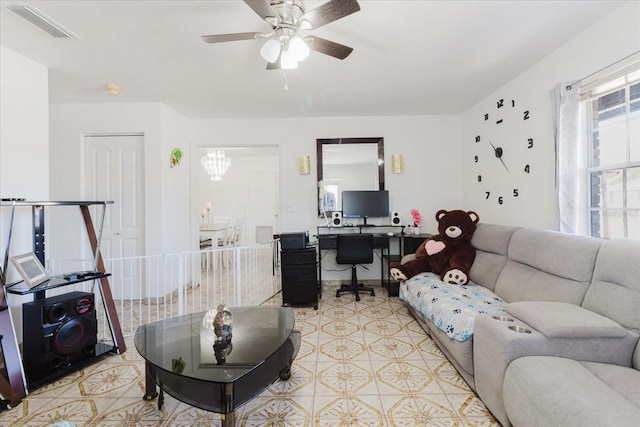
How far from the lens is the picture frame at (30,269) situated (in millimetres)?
1857

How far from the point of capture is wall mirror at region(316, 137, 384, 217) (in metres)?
4.11

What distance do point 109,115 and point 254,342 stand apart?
353 cm

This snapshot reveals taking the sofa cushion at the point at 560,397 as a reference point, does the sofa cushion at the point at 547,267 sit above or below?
above

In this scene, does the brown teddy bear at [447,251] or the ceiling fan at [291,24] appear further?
the brown teddy bear at [447,251]

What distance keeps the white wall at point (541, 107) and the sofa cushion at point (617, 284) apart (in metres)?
0.83

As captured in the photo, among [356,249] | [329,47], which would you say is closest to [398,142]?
[356,249]

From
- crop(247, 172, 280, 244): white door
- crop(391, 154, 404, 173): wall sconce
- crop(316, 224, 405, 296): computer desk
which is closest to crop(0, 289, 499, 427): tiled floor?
crop(316, 224, 405, 296): computer desk

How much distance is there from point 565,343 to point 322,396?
136 centimetres

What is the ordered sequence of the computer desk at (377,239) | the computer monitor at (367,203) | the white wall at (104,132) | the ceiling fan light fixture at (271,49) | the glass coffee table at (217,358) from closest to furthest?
the glass coffee table at (217,358) → the ceiling fan light fixture at (271,49) → the white wall at (104,132) → the computer desk at (377,239) → the computer monitor at (367,203)

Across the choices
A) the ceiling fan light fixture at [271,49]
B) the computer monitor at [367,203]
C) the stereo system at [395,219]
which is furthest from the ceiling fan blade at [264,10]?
the stereo system at [395,219]

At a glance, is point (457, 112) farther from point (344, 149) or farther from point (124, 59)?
point (124, 59)

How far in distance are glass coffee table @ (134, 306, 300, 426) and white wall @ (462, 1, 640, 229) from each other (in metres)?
2.48

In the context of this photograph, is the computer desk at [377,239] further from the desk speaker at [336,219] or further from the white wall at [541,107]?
the white wall at [541,107]

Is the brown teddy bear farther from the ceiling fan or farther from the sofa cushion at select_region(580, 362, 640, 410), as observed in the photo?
the ceiling fan
